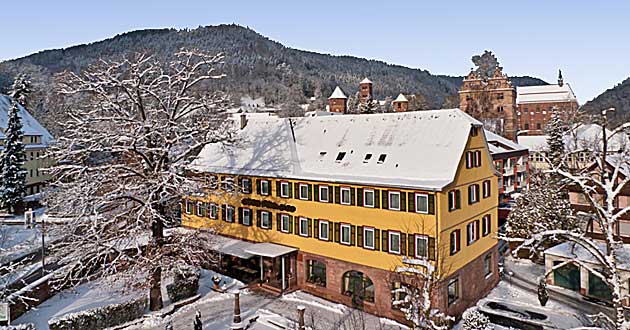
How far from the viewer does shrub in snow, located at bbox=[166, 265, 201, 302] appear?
79.0ft

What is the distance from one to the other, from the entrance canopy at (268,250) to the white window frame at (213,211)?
486cm

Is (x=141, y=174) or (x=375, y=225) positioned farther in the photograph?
(x=375, y=225)

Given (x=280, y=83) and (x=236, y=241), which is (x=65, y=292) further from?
(x=280, y=83)

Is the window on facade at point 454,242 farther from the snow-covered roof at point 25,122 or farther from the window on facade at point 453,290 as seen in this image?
the snow-covered roof at point 25,122

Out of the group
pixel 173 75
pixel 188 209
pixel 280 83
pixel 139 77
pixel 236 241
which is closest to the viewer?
pixel 139 77

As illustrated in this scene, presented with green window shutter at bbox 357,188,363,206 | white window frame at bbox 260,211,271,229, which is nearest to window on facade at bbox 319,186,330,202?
green window shutter at bbox 357,188,363,206

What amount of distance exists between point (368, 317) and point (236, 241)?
10.3 m

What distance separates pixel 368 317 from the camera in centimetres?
2256

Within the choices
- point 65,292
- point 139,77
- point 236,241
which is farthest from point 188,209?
point 139,77

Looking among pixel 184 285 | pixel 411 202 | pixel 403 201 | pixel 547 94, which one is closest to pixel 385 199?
pixel 403 201

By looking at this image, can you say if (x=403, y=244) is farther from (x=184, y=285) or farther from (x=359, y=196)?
(x=184, y=285)

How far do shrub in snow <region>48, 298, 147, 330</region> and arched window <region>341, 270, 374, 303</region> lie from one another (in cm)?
975

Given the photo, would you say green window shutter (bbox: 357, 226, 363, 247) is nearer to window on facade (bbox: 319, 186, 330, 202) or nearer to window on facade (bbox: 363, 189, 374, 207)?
window on facade (bbox: 363, 189, 374, 207)

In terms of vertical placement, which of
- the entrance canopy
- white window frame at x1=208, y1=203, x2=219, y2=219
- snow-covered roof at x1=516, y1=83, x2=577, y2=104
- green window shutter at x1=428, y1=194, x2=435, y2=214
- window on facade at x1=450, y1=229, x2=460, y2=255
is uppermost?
snow-covered roof at x1=516, y1=83, x2=577, y2=104
